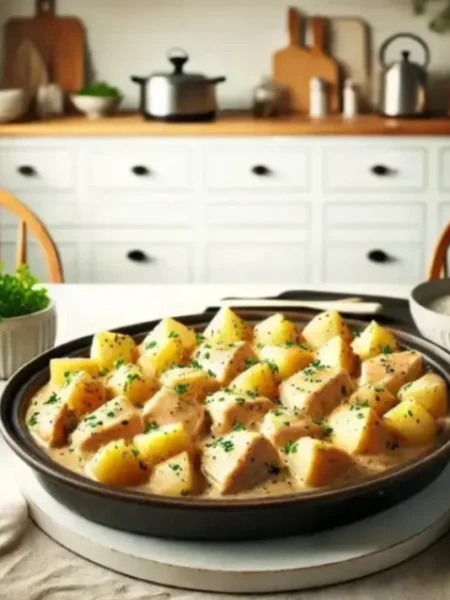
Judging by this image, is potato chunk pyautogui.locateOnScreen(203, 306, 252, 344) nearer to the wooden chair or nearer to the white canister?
the wooden chair

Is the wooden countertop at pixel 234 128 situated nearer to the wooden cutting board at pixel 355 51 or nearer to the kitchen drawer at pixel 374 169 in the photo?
the kitchen drawer at pixel 374 169

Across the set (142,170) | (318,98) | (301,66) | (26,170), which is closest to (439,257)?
(142,170)

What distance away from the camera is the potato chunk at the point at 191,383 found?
114 cm

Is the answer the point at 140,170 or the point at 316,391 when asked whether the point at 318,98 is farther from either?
the point at 316,391

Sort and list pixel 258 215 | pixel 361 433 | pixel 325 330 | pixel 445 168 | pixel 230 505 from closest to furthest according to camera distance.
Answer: pixel 230 505, pixel 361 433, pixel 325 330, pixel 445 168, pixel 258 215

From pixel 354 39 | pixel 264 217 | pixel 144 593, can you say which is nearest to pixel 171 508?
pixel 144 593

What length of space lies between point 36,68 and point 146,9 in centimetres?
50

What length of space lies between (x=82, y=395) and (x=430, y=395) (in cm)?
38

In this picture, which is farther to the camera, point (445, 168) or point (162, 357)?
point (445, 168)

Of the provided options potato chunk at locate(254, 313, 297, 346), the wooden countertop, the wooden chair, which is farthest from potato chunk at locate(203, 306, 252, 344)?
the wooden countertop

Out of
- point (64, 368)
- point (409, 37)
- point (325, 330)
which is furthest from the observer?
point (409, 37)

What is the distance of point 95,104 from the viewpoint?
149 inches

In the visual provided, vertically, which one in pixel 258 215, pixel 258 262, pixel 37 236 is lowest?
pixel 258 262

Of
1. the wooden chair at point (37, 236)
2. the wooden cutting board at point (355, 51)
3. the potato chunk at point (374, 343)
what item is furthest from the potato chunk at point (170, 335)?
the wooden cutting board at point (355, 51)
